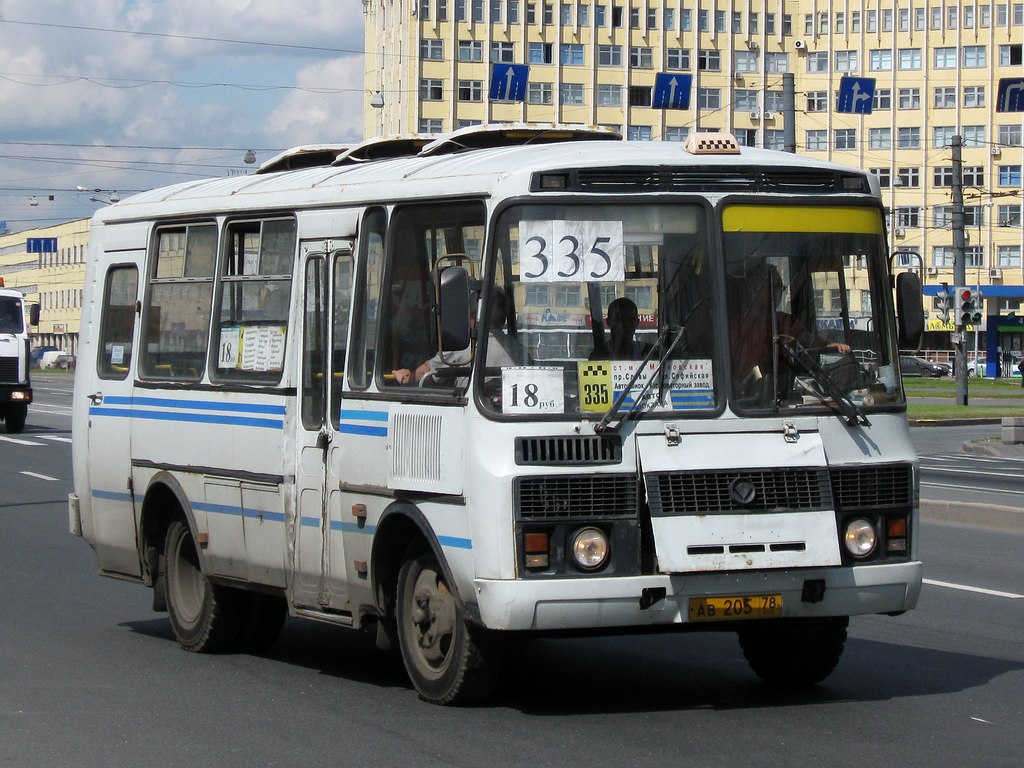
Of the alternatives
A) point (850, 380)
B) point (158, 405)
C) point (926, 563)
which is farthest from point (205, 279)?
point (926, 563)

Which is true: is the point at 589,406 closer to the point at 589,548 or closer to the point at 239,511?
the point at 589,548

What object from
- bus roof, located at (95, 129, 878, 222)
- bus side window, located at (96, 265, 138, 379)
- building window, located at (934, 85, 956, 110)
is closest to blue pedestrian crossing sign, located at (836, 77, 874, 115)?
bus side window, located at (96, 265, 138, 379)

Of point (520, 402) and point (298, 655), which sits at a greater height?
point (520, 402)

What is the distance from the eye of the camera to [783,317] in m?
8.04

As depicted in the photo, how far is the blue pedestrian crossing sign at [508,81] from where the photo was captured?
51.4m

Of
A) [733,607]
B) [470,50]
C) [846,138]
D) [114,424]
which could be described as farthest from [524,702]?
[846,138]

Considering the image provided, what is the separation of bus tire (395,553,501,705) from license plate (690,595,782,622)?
3.02 ft

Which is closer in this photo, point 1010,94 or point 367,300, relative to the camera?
point 367,300

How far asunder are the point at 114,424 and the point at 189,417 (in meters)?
1.03

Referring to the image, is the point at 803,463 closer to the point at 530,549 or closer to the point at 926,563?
the point at 530,549

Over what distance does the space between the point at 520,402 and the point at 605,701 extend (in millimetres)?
1656

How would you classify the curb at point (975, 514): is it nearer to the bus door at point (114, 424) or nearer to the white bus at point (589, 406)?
the white bus at point (589, 406)

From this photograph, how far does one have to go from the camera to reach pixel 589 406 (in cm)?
765

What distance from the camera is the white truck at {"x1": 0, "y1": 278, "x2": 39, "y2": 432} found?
122 ft
